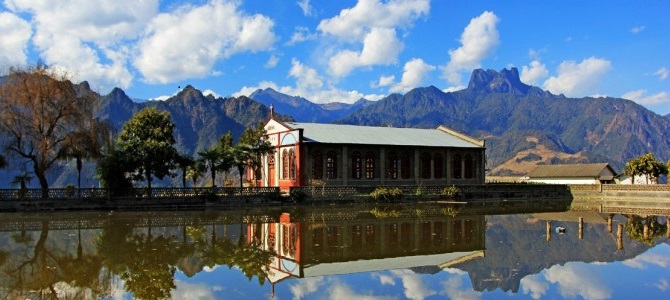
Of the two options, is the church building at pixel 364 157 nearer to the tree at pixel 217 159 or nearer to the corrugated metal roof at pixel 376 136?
the corrugated metal roof at pixel 376 136

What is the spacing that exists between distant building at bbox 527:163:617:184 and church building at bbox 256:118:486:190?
18.9 metres

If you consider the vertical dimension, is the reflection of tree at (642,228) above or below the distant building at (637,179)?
below

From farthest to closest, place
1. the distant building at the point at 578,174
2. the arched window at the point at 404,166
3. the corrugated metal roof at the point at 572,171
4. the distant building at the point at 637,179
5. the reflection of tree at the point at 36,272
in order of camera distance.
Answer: the corrugated metal roof at the point at 572,171 < the distant building at the point at 578,174 < the distant building at the point at 637,179 < the arched window at the point at 404,166 < the reflection of tree at the point at 36,272

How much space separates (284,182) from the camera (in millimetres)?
50031

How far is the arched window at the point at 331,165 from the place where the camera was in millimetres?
49250

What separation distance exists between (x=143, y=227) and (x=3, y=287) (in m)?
14.0

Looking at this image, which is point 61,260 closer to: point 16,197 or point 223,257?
point 223,257

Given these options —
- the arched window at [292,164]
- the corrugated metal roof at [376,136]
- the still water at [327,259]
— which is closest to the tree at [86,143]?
the still water at [327,259]

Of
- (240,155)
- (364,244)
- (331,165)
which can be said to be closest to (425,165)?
(331,165)

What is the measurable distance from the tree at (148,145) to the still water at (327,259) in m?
9.38

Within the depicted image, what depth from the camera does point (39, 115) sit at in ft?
127

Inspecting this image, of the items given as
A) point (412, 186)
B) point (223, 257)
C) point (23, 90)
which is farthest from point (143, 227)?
point (412, 186)

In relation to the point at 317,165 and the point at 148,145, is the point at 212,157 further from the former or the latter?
the point at 317,165

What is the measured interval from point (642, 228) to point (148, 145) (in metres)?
32.5
